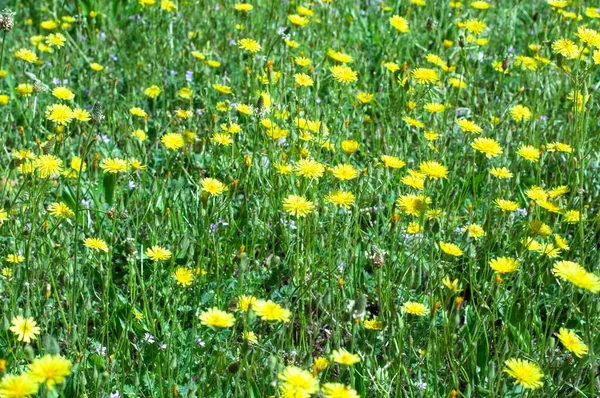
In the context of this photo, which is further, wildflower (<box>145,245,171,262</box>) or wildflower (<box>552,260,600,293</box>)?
wildflower (<box>145,245,171,262</box>)

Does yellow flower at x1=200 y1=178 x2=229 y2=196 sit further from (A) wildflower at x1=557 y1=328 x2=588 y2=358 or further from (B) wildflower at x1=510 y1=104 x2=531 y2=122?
(B) wildflower at x1=510 y1=104 x2=531 y2=122

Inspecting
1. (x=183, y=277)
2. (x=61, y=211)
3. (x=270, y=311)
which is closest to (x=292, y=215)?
(x=183, y=277)

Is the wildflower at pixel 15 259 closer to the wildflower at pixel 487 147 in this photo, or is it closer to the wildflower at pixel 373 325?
the wildflower at pixel 373 325

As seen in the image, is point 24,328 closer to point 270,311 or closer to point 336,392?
point 270,311

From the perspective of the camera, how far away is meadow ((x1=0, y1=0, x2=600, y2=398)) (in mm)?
1911

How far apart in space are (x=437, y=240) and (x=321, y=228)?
0.34 metres

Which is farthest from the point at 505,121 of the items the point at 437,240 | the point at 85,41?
the point at 85,41

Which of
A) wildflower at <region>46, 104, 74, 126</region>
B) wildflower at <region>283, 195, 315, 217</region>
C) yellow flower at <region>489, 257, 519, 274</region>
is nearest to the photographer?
yellow flower at <region>489, 257, 519, 274</region>

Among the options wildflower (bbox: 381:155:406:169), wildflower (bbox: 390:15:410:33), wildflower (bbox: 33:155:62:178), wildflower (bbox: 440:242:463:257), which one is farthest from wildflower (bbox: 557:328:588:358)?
wildflower (bbox: 390:15:410:33)

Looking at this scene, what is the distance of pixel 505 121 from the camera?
3215 millimetres

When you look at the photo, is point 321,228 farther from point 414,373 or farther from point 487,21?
point 487,21

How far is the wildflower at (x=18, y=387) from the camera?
1421mm

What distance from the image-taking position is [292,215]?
2545 mm

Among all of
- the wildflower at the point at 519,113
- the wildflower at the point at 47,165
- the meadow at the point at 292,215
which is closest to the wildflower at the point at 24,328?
the meadow at the point at 292,215
